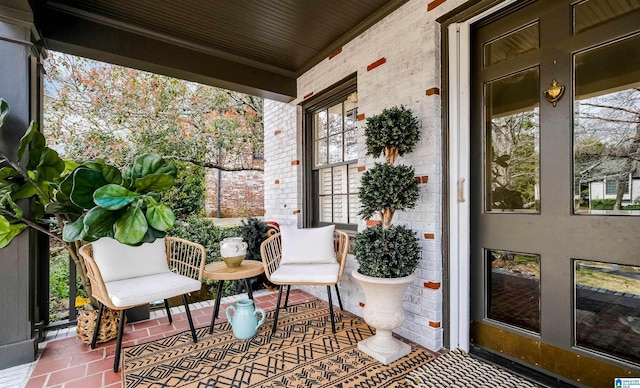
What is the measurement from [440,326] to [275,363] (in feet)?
3.85

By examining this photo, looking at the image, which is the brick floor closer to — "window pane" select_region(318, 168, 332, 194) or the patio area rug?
"window pane" select_region(318, 168, 332, 194)

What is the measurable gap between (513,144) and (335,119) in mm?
1890

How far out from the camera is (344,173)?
10.8ft

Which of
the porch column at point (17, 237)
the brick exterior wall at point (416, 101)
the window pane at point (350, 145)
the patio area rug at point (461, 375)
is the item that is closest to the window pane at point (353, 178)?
the window pane at point (350, 145)

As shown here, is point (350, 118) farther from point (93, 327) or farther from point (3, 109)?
point (93, 327)

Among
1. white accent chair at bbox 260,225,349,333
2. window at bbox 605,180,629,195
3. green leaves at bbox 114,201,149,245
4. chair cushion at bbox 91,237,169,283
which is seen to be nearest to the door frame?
window at bbox 605,180,629,195

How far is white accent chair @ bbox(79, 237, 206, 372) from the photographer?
1.98 m

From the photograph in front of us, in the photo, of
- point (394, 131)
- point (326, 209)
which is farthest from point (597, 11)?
point (326, 209)

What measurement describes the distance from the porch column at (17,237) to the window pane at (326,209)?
2565mm

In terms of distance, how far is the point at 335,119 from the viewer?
342 cm

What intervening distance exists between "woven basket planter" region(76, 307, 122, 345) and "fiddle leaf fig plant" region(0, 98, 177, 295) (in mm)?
344

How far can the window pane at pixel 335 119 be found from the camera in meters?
3.35

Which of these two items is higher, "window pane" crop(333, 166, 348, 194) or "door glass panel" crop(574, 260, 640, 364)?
"window pane" crop(333, 166, 348, 194)

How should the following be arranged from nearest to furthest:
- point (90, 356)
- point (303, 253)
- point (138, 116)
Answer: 1. point (90, 356)
2. point (303, 253)
3. point (138, 116)
